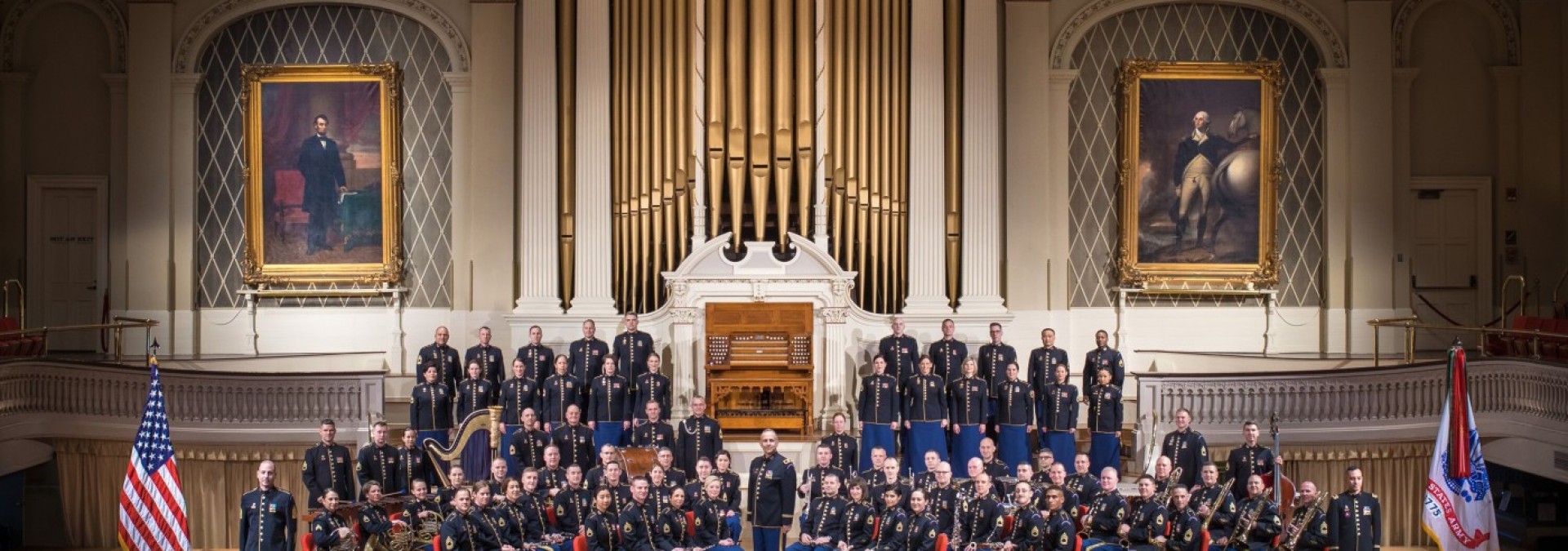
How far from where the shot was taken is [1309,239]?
17.2 meters

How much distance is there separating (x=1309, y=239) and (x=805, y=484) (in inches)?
292

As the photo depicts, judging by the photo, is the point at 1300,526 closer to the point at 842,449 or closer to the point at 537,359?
the point at 842,449

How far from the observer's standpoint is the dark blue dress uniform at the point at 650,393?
13984mm

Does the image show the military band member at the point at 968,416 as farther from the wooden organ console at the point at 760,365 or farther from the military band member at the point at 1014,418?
the wooden organ console at the point at 760,365

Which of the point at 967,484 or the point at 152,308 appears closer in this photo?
the point at 967,484

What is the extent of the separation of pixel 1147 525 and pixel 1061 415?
6.38ft

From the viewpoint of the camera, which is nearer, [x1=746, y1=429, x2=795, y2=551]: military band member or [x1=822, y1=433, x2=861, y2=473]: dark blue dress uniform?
[x1=746, y1=429, x2=795, y2=551]: military band member

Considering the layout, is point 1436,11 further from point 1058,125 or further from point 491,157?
point 491,157

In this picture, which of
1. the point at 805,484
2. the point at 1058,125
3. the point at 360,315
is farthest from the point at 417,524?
the point at 1058,125

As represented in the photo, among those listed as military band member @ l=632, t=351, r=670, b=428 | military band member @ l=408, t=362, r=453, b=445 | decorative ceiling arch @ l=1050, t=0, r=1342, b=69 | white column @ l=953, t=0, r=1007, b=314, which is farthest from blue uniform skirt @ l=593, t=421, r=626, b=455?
decorative ceiling arch @ l=1050, t=0, r=1342, b=69

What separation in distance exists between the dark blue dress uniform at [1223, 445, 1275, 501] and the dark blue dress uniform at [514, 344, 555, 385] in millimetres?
5878

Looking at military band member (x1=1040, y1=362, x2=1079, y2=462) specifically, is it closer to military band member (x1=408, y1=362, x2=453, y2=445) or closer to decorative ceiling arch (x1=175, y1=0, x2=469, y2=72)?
military band member (x1=408, y1=362, x2=453, y2=445)

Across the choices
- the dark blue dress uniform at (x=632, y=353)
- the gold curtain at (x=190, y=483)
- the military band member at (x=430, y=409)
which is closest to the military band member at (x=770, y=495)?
the dark blue dress uniform at (x=632, y=353)

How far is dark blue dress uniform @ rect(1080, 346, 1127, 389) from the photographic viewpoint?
46.6ft
